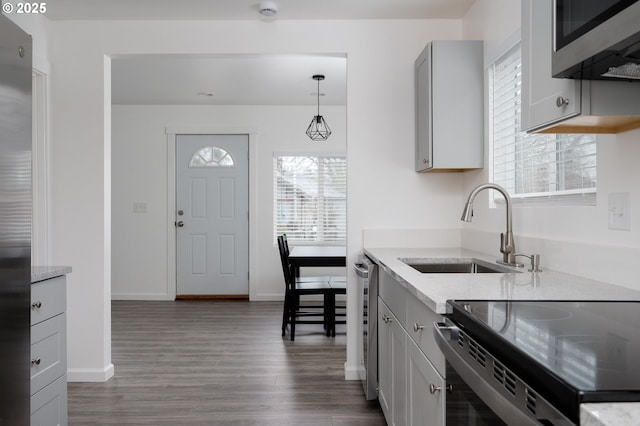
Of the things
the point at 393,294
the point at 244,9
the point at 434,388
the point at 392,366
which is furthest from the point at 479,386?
the point at 244,9

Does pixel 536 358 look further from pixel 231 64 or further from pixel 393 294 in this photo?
pixel 231 64

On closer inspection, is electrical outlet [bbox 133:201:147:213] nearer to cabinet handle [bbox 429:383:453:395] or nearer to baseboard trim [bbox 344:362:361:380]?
baseboard trim [bbox 344:362:361:380]

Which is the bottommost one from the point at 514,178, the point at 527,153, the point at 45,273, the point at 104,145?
the point at 45,273

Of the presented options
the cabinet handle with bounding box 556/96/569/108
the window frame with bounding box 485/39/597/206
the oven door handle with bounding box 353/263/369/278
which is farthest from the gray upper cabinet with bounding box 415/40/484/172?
the cabinet handle with bounding box 556/96/569/108

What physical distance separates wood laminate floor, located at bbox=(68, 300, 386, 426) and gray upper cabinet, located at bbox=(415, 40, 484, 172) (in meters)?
1.50

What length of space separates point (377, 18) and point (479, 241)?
1.57m

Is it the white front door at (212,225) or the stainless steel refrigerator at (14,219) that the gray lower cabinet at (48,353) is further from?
the white front door at (212,225)

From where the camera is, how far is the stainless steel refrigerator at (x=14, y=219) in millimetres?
1176

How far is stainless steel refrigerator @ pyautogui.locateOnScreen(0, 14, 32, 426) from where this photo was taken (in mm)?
1176

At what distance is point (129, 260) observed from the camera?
239 inches

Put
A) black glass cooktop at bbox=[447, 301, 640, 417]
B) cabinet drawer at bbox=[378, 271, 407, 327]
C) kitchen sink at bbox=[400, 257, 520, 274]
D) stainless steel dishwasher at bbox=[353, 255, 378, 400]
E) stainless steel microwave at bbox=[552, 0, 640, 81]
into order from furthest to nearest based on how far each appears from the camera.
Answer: stainless steel dishwasher at bbox=[353, 255, 378, 400] < kitchen sink at bbox=[400, 257, 520, 274] < cabinet drawer at bbox=[378, 271, 407, 327] < stainless steel microwave at bbox=[552, 0, 640, 81] < black glass cooktop at bbox=[447, 301, 640, 417]

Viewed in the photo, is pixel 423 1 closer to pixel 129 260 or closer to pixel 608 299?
pixel 608 299

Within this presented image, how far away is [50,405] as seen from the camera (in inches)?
80.4

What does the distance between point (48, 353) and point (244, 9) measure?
219 cm
